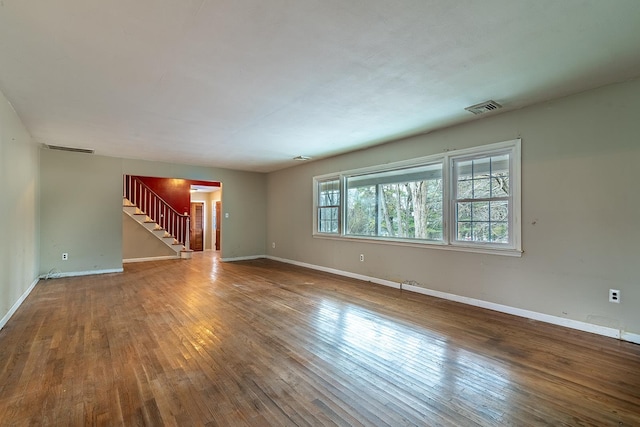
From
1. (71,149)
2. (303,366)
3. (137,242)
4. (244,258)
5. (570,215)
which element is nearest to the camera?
(303,366)

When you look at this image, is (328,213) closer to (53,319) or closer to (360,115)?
(360,115)

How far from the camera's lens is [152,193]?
8.77 metres

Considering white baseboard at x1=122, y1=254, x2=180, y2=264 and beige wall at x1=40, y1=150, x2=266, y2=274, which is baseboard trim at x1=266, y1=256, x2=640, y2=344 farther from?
white baseboard at x1=122, y1=254, x2=180, y2=264

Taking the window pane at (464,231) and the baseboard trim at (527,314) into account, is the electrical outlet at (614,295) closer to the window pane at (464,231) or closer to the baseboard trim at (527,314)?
the baseboard trim at (527,314)

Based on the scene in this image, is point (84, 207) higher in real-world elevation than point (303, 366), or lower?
higher

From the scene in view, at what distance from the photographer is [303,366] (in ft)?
7.55

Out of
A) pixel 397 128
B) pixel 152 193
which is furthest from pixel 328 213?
pixel 152 193

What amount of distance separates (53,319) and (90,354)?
137cm

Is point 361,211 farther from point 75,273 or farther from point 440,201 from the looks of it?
point 75,273

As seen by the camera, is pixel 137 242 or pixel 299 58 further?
pixel 137 242

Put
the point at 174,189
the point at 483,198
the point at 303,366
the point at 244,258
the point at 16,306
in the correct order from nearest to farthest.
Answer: the point at 303,366 < the point at 16,306 < the point at 483,198 < the point at 244,258 < the point at 174,189

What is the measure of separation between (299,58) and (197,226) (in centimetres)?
995

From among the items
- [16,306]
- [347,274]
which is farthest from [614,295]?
[16,306]

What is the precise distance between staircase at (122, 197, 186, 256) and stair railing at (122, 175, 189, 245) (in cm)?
23
